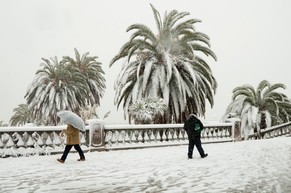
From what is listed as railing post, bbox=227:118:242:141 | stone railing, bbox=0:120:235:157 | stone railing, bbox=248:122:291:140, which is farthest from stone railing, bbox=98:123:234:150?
stone railing, bbox=248:122:291:140

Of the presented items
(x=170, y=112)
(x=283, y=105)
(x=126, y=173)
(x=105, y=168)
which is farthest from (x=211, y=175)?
(x=283, y=105)

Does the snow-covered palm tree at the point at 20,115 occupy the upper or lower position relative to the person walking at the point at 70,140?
upper

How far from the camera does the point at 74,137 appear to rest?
32.6ft

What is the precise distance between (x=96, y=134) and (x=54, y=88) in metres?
20.2

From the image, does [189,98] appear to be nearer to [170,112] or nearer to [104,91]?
[170,112]

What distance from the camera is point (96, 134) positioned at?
1367cm

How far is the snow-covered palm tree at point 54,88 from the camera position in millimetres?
32219

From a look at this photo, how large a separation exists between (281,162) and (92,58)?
30890 mm

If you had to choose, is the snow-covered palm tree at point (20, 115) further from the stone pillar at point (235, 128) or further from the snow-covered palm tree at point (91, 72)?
the stone pillar at point (235, 128)

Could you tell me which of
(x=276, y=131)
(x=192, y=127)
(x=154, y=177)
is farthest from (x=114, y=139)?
(x=276, y=131)

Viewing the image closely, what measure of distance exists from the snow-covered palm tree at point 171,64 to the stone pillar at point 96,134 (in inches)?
286

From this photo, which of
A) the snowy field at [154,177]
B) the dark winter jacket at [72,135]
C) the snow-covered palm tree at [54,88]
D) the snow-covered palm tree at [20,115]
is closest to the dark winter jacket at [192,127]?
the snowy field at [154,177]

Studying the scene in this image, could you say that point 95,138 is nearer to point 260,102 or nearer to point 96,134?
point 96,134

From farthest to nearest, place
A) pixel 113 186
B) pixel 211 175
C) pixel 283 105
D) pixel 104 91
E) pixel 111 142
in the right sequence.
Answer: pixel 104 91
pixel 283 105
pixel 111 142
pixel 211 175
pixel 113 186
